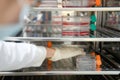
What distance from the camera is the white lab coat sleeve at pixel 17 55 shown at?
1070mm

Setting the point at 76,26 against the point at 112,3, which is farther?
the point at 112,3

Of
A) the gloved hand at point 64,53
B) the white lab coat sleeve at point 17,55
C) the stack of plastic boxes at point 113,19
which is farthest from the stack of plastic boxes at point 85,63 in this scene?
the stack of plastic boxes at point 113,19

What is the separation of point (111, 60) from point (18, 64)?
2.91ft

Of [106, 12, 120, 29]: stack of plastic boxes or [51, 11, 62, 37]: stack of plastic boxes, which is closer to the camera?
[51, 11, 62, 37]: stack of plastic boxes

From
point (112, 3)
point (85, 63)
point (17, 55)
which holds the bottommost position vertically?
point (85, 63)

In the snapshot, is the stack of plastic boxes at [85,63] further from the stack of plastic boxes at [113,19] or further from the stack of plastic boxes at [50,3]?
the stack of plastic boxes at [113,19]

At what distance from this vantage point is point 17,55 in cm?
117

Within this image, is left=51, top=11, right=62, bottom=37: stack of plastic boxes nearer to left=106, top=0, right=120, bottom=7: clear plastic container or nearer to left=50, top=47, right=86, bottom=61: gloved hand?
left=50, top=47, right=86, bottom=61: gloved hand

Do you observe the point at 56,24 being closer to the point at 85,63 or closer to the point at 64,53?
the point at 64,53

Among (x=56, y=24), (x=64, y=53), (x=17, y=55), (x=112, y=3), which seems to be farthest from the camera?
(x=112, y=3)

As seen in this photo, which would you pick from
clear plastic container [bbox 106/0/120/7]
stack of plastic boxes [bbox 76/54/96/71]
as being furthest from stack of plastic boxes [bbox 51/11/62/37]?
clear plastic container [bbox 106/0/120/7]

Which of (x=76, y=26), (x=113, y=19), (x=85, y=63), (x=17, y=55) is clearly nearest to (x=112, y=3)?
(x=113, y=19)

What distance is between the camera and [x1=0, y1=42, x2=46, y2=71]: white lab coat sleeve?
42.1 inches

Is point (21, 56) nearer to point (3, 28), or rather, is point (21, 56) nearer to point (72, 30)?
point (72, 30)
